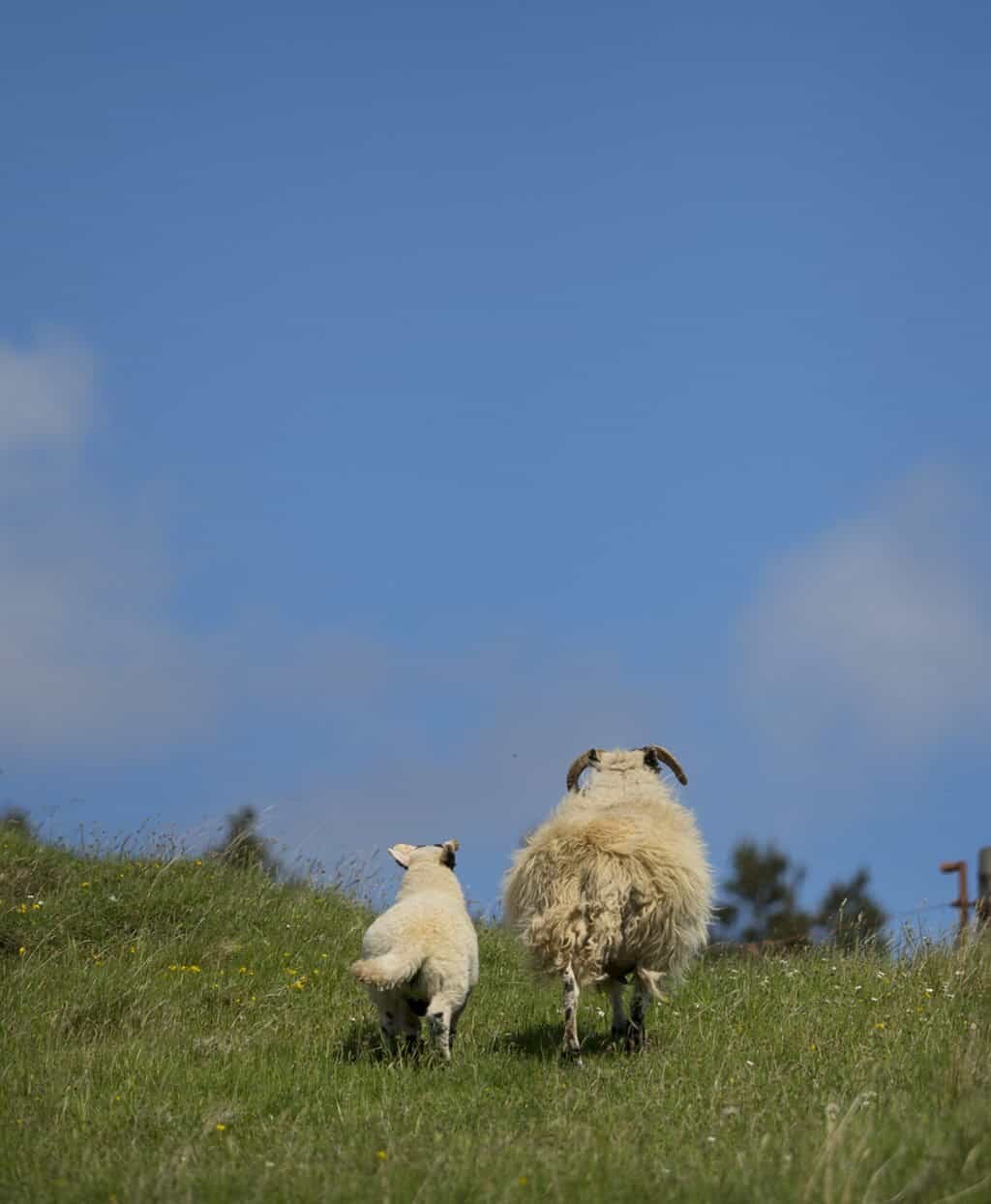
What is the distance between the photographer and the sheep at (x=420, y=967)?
962cm

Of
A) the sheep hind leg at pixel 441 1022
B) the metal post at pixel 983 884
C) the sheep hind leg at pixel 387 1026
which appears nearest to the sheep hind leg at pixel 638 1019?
the sheep hind leg at pixel 441 1022

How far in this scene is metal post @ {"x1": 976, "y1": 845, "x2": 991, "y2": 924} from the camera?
1570cm

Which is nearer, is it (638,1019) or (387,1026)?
(387,1026)

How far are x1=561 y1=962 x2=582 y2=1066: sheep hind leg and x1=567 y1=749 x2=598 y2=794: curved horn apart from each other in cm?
176

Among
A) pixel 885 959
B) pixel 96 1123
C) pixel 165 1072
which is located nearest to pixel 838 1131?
pixel 96 1123

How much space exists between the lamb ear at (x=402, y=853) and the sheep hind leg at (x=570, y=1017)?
5.67ft

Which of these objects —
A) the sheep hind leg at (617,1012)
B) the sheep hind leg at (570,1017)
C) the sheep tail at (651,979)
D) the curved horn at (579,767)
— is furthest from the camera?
the curved horn at (579,767)

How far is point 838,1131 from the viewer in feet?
21.0

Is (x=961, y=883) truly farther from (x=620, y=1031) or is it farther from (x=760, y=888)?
(x=760, y=888)

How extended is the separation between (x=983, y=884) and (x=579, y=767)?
6755 mm

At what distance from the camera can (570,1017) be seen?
10.2 m

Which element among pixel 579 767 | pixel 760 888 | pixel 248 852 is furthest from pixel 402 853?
pixel 760 888

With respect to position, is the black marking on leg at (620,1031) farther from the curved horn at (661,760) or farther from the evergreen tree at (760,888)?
the evergreen tree at (760,888)

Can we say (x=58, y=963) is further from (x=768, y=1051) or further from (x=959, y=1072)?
(x=959, y=1072)
